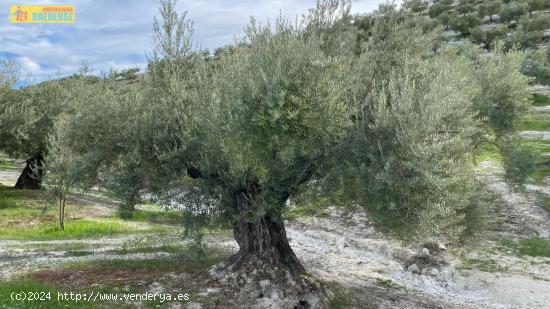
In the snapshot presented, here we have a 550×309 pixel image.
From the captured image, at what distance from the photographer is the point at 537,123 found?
76.4m

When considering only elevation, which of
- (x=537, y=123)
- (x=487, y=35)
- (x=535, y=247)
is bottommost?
(x=535, y=247)

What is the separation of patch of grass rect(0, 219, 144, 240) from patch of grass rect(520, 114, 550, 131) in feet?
214

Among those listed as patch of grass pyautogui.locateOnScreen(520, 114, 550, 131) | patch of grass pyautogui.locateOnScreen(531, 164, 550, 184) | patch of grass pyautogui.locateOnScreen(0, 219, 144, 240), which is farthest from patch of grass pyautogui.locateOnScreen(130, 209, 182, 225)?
patch of grass pyautogui.locateOnScreen(520, 114, 550, 131)

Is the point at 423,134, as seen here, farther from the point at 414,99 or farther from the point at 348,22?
the point at 348,22

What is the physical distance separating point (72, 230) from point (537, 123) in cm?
7478

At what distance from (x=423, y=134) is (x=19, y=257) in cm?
2582

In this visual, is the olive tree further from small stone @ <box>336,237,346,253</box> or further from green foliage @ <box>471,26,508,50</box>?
green foliage @ <box>471,26,508,50</box>

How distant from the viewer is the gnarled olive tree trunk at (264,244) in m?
21.1

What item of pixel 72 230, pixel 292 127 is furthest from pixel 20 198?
pixel 292 127

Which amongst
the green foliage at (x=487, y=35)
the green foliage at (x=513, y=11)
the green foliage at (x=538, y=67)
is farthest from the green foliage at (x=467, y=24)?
the green foliage at (x=538, y=67)

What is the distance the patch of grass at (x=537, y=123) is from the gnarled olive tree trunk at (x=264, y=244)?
215ft

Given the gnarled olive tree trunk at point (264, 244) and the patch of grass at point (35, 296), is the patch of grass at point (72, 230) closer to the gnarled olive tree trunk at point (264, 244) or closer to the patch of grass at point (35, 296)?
A: the patch of grass at point (35, 296)

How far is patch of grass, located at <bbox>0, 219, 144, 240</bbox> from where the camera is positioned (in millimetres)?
35656

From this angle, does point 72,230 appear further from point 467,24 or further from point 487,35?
point 467,24
